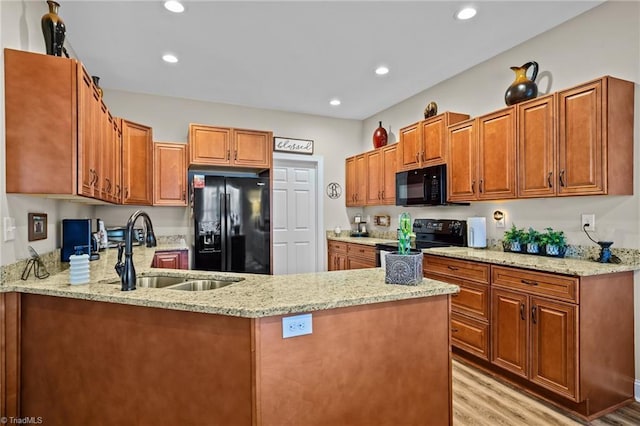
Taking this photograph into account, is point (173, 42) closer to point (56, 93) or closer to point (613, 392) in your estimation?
point (56, 93)

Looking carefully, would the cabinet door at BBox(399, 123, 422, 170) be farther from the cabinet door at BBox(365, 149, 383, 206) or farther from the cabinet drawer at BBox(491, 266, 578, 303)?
the cabinet drawer at BBox(491, 266, 578, 303)

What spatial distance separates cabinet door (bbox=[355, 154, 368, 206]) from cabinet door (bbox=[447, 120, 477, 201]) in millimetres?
1667

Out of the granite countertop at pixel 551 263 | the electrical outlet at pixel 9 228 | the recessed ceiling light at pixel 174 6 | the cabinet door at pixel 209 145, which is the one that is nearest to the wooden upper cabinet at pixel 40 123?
the electrical outlet at pixel 9 228

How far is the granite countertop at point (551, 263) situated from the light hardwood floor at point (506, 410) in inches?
35.5

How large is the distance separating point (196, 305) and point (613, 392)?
2707 millimetres

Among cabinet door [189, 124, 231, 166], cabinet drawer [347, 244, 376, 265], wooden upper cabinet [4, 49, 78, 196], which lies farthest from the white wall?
wooden upper cabinet [4, 49, 78, 196]

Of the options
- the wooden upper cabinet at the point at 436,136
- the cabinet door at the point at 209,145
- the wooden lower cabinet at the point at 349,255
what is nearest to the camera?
the wooden upper cabinet at the point at 436,136

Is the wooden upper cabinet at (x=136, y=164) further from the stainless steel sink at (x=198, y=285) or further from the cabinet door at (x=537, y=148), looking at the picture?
the cabinet door at (x=537, y=148)

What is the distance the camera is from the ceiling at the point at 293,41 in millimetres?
2627

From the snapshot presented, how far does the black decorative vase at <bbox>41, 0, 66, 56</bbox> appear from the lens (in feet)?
6.88

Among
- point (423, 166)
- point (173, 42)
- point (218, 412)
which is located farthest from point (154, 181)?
point (218, 412)

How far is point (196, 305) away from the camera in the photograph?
1396 millimetres

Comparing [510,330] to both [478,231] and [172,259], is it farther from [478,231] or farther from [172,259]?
[172,259]

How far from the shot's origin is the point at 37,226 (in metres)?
2.29
